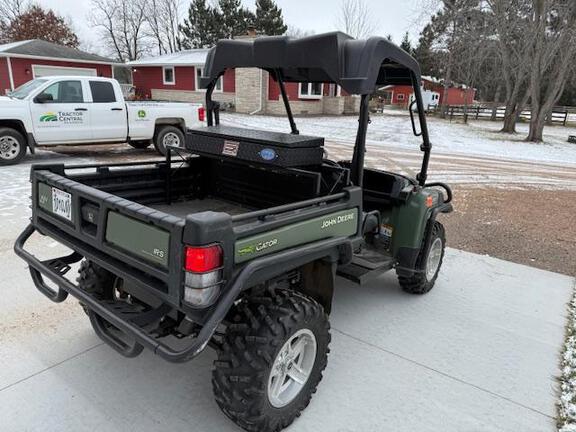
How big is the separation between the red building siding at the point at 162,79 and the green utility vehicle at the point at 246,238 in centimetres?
2498

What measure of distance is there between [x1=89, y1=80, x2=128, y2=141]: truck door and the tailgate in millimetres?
7840

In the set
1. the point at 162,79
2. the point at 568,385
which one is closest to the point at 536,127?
the point at 568,385

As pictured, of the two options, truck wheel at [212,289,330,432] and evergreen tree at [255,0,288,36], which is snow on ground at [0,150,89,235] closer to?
truck wheel at [212,289,330,432]

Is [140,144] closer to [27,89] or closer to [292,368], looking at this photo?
[27,89]

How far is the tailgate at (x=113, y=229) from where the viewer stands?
2.15 m

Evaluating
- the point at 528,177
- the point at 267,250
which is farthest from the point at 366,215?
the point at 528,177

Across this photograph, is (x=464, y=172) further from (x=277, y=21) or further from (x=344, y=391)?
(x=277, y=21)

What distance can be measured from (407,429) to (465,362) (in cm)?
96

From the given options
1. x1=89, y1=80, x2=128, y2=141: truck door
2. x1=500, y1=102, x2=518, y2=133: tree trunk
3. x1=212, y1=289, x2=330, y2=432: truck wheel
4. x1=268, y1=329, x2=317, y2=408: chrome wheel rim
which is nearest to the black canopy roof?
x1=212, y1=289, x2=330, y2=432: truck wheel

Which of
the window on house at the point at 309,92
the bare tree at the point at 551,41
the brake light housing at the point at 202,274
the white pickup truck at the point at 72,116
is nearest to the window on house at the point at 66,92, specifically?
the white pickup truck at the point at 72,116

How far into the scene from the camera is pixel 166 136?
11.5m

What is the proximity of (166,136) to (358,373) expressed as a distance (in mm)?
9622

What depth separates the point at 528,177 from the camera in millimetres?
11508

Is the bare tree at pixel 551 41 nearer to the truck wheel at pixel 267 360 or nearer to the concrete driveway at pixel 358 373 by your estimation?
the concrete driveway at pixel 358 373
